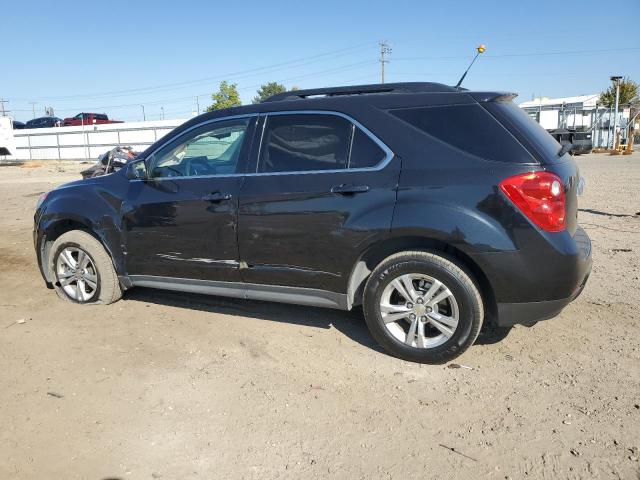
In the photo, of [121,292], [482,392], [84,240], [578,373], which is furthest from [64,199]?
[578,373]

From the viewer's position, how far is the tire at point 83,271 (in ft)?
15.7

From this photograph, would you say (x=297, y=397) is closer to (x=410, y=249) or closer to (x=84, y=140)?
(x=410, y=249)

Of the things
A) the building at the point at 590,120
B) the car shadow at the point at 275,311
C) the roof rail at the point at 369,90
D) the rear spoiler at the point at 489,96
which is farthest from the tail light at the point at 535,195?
the building at the point at 590,120

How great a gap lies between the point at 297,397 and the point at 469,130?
2117 mm

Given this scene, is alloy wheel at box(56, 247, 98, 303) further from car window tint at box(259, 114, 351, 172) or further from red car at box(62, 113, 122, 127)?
red car at box(62, 113, 122, 127)

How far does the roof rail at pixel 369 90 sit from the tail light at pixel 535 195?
0.89 meters

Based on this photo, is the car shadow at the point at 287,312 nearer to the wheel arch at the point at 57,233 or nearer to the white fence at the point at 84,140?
the wheel arch at the point at 57,233

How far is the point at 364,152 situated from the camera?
146 inches

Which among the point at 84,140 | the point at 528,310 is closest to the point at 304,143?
the point at 528,310

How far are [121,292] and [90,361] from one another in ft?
4.00

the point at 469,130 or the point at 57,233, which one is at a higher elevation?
the point at 469,130

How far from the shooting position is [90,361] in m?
3.84

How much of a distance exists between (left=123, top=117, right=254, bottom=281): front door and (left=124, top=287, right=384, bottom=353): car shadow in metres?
0.59

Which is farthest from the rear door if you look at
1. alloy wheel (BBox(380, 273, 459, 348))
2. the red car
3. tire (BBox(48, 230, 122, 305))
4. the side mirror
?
the red car
